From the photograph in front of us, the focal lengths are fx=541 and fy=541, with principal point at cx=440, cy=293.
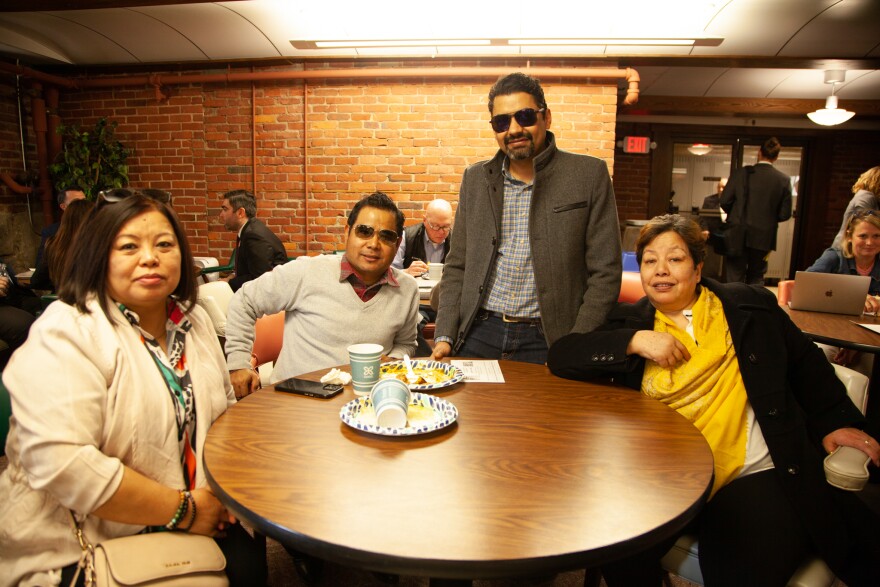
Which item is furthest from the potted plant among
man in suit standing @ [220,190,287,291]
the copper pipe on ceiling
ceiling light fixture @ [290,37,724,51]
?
ceiling light fixture @ [290,37,724,51]

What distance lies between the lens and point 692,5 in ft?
14.2

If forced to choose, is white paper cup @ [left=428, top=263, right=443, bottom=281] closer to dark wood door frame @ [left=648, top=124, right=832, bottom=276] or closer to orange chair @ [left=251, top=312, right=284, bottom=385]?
orange chair @ [left=251, top=312, right=284, bottom=385]

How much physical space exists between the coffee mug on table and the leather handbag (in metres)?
0.52

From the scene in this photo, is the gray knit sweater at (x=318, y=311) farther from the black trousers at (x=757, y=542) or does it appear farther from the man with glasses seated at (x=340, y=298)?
the black trousers at (x=757, y=542)

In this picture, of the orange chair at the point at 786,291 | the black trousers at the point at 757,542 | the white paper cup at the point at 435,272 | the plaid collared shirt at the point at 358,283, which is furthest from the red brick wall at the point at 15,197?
the orange chair at the point at 786,291

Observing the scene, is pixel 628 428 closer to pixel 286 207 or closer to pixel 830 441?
pixel 830 441

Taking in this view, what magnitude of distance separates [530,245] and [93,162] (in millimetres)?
5890

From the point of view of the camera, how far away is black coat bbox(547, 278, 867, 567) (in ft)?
4.49

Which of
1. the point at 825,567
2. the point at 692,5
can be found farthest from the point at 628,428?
the point at 692,5

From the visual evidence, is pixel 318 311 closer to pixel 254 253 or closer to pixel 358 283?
pixel 358 283

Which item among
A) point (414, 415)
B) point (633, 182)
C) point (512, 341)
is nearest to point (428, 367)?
point (414, 415)

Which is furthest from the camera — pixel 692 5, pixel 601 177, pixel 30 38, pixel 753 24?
pixel 30 38

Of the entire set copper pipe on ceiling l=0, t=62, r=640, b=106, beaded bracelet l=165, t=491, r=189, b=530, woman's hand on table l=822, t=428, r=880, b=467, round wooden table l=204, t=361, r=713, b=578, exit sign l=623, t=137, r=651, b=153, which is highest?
copper pipe on ceiling l=0, t=62, r=640, b=106

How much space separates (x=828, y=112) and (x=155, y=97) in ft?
26.6
